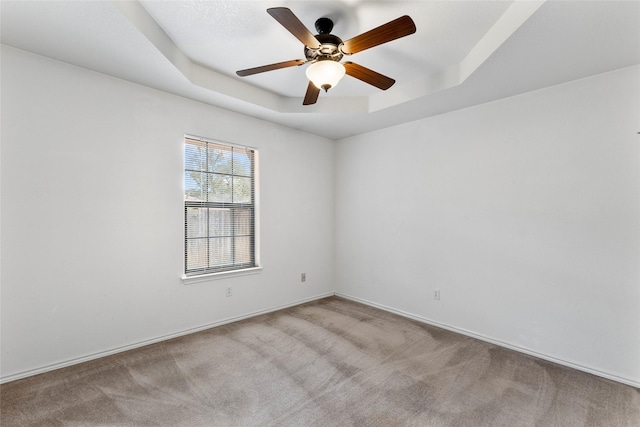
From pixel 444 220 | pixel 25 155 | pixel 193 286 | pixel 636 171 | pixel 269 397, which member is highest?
pixel 25 155

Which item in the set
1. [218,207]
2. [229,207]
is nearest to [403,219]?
[229,207]

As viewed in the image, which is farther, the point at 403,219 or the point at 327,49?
the point at 403,219

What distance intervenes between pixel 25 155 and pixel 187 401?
2.23 meters

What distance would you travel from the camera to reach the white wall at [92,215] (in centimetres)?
219

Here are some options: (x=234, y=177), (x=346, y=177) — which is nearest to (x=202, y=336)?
(x=234, y=177)

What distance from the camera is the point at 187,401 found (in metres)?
2.00

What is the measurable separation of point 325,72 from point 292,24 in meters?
0.40

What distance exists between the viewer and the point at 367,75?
85.0 inches

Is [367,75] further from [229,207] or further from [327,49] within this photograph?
[229,207]

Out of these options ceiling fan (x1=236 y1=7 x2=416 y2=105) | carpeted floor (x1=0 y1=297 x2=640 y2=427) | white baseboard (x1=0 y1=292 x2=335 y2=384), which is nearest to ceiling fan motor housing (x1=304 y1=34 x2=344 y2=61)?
ceiling fan (x1=236 y1=7 x2=416 y2=105)

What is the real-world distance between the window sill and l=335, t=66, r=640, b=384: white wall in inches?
68.5

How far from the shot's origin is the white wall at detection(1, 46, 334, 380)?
7.20 ft

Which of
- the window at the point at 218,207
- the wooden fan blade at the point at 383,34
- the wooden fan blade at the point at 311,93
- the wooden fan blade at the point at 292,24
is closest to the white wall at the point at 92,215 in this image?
the window at the point at 218,207

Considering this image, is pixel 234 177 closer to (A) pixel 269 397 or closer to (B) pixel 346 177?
(B) pixel 346 177
